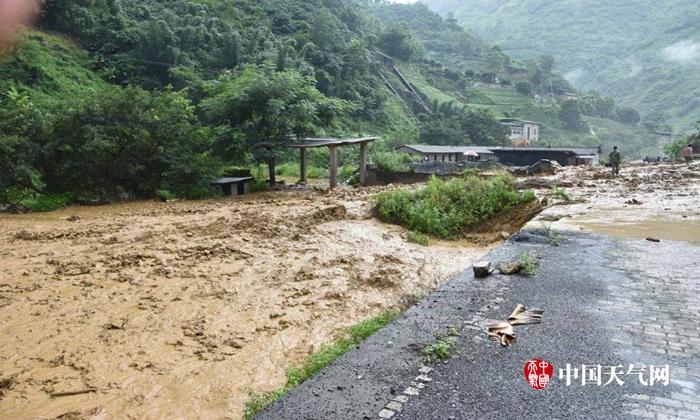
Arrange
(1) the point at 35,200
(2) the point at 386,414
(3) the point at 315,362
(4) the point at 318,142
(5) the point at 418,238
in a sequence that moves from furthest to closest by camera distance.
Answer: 1. (4) the point at 318,142
2. (1) the point at 35,200
3. (5) the point at 418,238
4. (3) the point at 315,362
5. (2) the point at 386,414

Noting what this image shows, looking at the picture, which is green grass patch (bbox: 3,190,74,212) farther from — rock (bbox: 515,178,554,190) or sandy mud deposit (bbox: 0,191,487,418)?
rock (bbox: 515,178,554,190)

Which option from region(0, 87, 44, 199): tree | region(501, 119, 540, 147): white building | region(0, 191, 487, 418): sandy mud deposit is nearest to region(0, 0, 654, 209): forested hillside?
region(0, 87, 44, 199): tree

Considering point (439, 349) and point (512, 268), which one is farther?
point (512, 268)

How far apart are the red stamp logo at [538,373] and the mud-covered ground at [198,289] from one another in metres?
2.52

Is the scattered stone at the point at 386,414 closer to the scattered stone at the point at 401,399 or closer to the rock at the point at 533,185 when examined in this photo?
the scattered stone at the point at 401,399

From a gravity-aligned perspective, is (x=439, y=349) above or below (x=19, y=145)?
below

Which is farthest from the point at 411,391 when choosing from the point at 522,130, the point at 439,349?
the point at 522,130

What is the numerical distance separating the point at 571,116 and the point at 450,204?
6401cm

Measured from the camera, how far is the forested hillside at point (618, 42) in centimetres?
8438

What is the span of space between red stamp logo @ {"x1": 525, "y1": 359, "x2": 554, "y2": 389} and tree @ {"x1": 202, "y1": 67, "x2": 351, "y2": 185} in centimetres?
1608

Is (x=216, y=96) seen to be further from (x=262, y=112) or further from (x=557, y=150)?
(x=557, y=150)

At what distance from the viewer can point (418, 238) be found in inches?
432

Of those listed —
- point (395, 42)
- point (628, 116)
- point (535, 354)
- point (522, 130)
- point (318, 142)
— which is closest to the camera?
point (535, 354)

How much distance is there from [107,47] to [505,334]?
38.8 m
